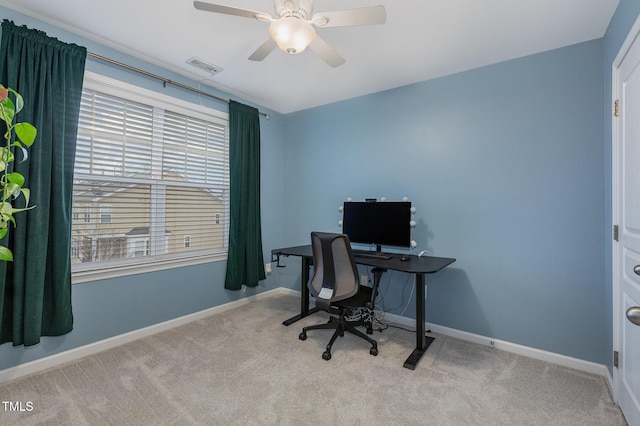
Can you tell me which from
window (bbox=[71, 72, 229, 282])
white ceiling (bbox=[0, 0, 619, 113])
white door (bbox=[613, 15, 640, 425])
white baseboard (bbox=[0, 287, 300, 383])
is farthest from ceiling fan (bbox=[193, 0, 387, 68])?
white baseboard (bbox=[0, 287, 300, 383])

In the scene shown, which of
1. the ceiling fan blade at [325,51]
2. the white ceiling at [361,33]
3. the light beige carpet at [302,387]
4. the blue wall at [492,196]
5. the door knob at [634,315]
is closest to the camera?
the door knob at [634,315]

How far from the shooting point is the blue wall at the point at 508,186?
217cm

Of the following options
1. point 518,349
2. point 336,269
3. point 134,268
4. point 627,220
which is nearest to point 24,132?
point 134,268

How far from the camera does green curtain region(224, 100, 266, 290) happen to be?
3.29m

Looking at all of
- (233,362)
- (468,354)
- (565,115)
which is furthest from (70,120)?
(565,115)

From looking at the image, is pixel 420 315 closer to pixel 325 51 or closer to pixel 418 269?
pixel 418 269

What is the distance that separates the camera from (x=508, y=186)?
246 centimetres

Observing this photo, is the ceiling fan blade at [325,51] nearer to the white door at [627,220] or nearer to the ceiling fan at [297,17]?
the ceiling fan at [297,17]

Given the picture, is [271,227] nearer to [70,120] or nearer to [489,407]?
[70,120]

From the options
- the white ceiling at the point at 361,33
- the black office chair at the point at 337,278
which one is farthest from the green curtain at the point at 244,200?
the black office chair at the point at 337,278

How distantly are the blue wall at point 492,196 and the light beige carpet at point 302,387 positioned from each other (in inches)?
12.7

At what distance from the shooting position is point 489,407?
1744 mm

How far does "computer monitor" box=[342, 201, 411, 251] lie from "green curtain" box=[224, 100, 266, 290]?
3.76ft

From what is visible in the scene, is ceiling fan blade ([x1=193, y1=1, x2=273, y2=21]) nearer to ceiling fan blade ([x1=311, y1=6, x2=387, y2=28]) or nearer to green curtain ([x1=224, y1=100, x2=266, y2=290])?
ceiling fan blade ([x1=311, y1=6, x2=387, y2=28])
